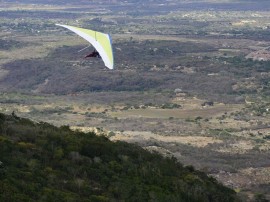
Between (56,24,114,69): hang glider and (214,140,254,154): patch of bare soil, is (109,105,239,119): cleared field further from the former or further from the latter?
(56,24,114,69): hang glider

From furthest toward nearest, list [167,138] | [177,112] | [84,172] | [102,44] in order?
[177,112]
[167,138]
[102,44]
[84,172]

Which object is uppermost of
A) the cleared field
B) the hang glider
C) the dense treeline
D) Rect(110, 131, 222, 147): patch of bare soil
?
the hang glider

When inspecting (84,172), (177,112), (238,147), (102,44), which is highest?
(102,44)

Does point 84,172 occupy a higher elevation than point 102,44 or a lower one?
lower

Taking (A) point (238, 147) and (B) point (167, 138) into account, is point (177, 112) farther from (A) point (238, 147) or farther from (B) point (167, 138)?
(A) point (238, 147)

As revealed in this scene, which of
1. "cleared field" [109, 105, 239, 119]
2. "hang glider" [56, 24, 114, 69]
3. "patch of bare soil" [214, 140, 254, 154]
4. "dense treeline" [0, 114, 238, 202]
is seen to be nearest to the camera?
"dense treeline" [0, 114, 238, 202]

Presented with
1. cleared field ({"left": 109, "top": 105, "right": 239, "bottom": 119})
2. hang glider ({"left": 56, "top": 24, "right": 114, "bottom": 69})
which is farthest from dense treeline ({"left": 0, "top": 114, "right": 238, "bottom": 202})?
cleared field ({"left": 109, "top": 105, "right": 239, "bottom": 119})

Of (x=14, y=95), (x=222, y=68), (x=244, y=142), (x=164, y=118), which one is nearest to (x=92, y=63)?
(x=222, y=68)

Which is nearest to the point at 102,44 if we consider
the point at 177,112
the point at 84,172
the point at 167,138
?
the point at 84,172

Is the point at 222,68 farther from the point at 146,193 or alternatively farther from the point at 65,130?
the point at 146,193
